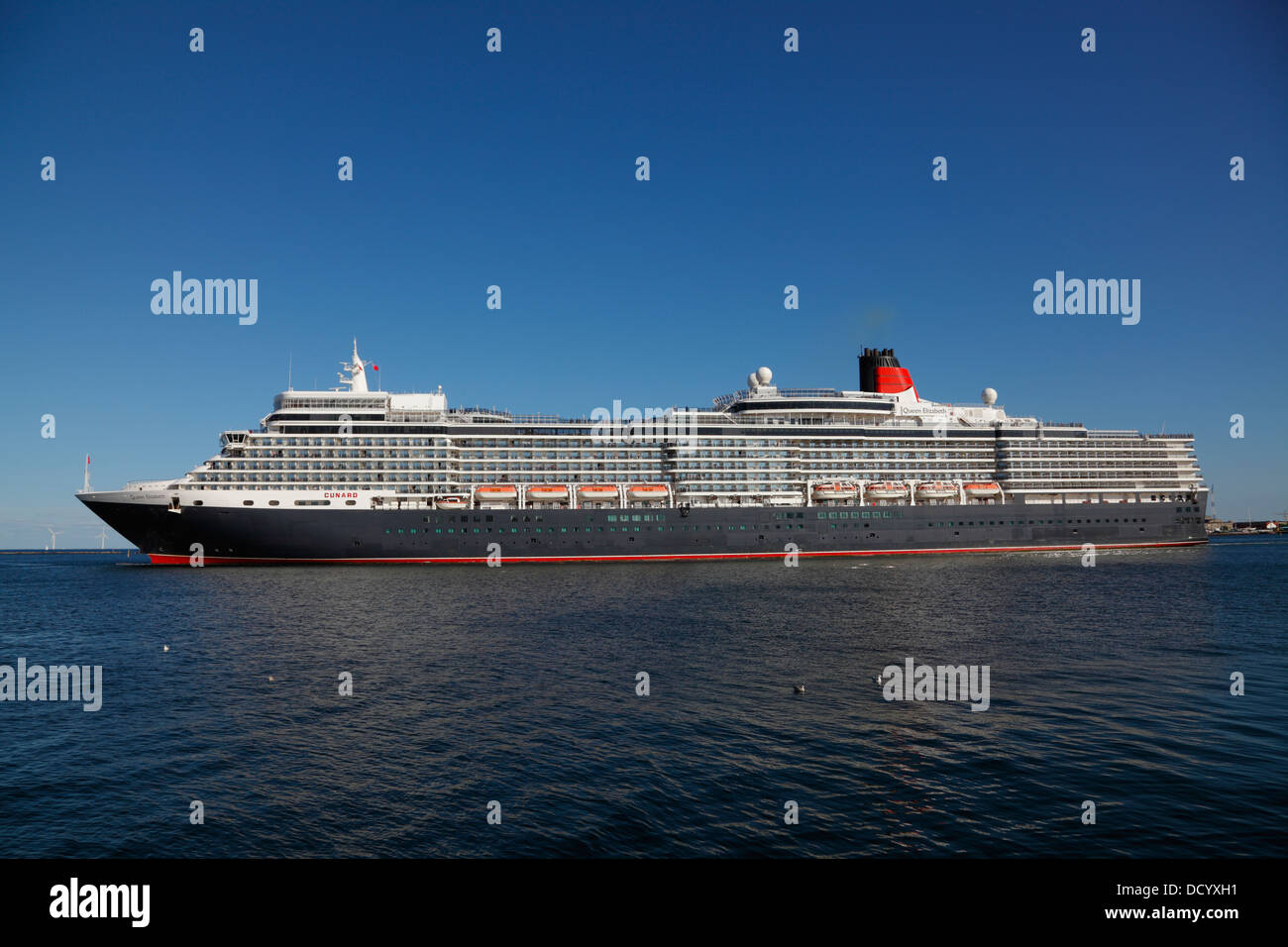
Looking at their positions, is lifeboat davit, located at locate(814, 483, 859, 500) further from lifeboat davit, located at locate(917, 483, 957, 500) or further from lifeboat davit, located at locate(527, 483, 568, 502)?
lifeboat davit, located at locate(527, 483, 568, 502)

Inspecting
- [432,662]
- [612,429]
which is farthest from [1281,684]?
[612,429]

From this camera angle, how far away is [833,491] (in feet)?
299

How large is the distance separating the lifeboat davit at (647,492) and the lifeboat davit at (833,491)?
67.0 ft

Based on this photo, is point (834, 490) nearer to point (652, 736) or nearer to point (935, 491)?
point (935, 491)

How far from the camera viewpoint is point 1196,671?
92.6ft

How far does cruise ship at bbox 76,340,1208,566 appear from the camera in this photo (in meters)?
76.6

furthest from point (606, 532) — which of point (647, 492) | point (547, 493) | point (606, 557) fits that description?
point (547, 493)

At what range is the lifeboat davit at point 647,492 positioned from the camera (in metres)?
85.3

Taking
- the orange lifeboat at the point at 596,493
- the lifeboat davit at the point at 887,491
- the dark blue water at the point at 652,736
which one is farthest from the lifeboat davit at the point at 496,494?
the lifeboat davit at the point at 887,491

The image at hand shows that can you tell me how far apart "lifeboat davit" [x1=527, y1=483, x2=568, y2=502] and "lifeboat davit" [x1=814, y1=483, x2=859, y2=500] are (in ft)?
107

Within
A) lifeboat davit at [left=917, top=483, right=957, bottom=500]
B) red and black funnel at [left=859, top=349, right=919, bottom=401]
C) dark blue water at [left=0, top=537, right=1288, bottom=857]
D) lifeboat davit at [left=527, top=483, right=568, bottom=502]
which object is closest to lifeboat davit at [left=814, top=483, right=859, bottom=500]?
lifeboat davit at [left=917, top=483, right=957, bottom=500]

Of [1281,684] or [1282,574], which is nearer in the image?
[1281,684]
